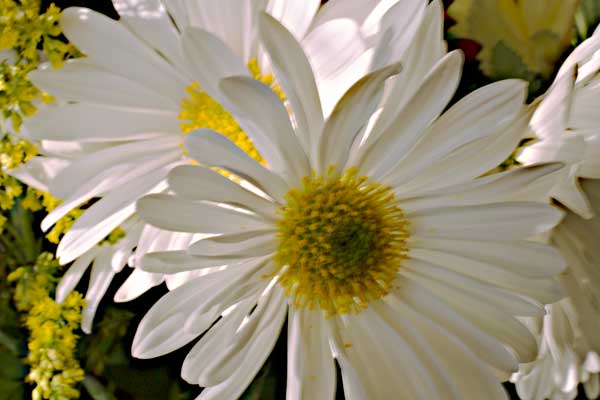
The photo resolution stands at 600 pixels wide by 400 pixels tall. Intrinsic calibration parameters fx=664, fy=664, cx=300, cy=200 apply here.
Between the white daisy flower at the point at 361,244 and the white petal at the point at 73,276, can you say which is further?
the white petal at the point at 73,276

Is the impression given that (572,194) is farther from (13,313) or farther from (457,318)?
(13,313)

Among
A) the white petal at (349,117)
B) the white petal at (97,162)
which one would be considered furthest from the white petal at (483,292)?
the white petal at (97,162)

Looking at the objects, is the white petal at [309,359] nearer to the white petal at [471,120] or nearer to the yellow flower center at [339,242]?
the yellow flower center at [339,242]

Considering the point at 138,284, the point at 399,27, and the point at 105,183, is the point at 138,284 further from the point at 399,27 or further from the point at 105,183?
the point at 399,27

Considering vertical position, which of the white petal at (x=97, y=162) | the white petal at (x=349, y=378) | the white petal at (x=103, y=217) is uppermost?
the white petal at (x=97, y=162)

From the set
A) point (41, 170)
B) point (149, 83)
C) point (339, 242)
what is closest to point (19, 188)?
point (41, 170)
